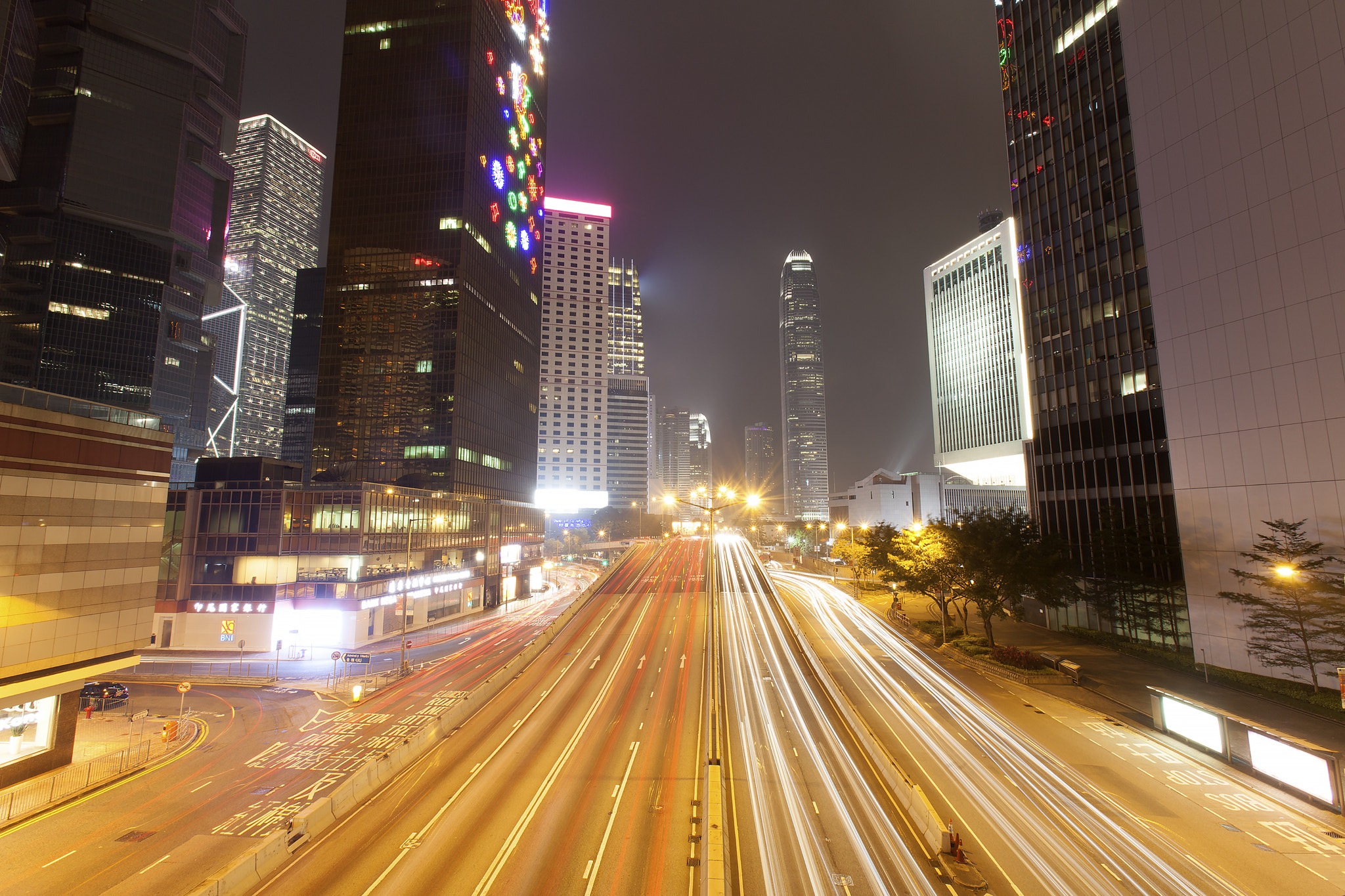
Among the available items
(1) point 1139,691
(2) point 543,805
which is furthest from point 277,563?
(1) point 1139,691

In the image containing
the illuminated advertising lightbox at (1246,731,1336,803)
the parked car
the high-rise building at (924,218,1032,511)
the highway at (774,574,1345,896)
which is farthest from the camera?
the high-rise building at (924,218,1032,511)

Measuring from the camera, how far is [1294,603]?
3047 centimetres

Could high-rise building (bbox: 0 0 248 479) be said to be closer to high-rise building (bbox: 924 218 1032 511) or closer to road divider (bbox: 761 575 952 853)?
road divider (bbox: 761 575 952 853)

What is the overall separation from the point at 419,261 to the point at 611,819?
81817 mm

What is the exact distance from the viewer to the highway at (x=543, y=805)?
15859mm

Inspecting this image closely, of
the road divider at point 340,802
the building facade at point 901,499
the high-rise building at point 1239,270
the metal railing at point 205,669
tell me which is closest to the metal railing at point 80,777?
the road divider at point 340,802

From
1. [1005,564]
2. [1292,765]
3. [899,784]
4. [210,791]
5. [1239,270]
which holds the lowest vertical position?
[210,791]

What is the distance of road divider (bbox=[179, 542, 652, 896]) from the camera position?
1510cm

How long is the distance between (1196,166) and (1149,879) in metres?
45.0

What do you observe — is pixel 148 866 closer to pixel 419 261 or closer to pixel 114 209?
pixel 419 261

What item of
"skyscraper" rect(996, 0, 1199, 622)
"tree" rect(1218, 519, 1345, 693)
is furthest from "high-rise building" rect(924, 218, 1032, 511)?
"tree" rect(1218, 519, 1345, 693)

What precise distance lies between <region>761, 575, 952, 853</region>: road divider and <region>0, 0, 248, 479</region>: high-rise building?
434ft

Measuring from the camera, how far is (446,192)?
84.1 metres

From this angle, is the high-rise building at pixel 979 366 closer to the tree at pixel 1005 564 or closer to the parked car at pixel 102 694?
the tree at pixel 1005 564
